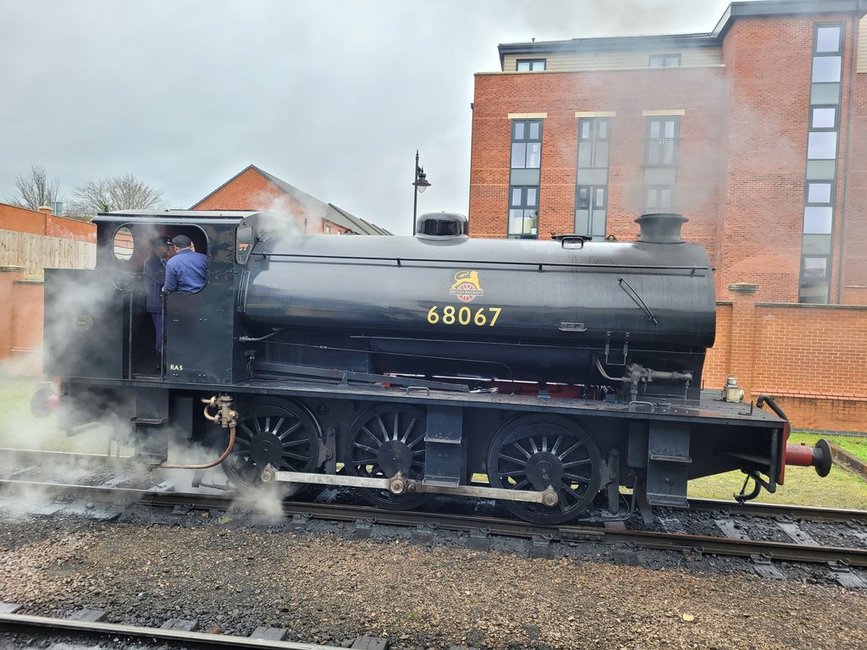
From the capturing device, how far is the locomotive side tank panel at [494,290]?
16.7ft

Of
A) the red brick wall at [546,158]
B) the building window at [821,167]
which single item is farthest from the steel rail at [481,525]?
the building window at [821,167]

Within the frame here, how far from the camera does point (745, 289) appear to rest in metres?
11.0

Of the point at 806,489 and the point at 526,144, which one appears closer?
the point at 806,489

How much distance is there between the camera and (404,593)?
416cm

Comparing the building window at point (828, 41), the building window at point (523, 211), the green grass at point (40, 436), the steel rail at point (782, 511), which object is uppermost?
the building window at point (828, 41)

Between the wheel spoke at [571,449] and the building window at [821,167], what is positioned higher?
the building window at [821,167]

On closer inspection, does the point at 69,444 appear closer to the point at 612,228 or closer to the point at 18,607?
the point at 18,607

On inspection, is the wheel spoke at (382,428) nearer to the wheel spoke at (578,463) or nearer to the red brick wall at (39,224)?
the wheel spoke at (578,463)

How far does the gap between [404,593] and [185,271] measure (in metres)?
3.75

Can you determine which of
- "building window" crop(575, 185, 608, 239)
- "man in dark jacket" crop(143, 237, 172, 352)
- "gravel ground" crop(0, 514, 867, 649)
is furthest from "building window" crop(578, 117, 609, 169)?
"gravel ground" crop(0, 514, 867, 649)

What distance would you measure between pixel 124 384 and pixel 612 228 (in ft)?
64.1

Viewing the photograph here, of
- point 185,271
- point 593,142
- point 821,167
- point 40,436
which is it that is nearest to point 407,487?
point 185,271

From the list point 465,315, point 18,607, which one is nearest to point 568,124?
point 465,315

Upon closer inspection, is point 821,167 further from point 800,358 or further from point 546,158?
point 800,358
